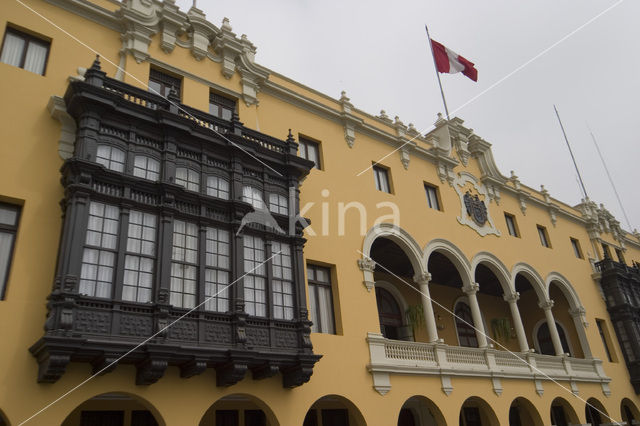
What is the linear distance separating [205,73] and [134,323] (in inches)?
339

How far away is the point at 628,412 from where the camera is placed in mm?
27703

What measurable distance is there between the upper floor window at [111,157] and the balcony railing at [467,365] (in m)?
9.06

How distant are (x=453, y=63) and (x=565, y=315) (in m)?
14.9

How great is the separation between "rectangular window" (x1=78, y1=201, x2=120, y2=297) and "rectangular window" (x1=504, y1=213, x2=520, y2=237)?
19.7 meters

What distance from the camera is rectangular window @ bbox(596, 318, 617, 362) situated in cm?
2682

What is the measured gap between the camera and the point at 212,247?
505 inches

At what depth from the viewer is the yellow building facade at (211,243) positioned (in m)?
10.6

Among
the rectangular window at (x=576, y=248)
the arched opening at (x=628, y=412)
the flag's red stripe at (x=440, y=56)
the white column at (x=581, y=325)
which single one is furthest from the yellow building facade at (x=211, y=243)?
the rectangular window at (x=576, y=248)

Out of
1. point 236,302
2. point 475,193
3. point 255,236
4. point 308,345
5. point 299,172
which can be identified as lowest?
point 308,345

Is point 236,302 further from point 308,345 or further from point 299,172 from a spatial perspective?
point 299,172

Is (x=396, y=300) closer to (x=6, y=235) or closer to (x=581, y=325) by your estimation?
(x=581, y=325)

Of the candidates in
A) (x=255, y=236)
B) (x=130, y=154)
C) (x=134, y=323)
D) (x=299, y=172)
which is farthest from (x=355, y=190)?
(x=134, y=323)

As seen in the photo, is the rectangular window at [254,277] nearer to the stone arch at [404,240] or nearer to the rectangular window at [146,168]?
the rectangular window at [146,168]

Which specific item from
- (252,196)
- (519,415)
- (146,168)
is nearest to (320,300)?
(252,196)
